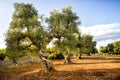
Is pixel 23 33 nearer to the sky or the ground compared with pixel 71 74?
nearer to the sky

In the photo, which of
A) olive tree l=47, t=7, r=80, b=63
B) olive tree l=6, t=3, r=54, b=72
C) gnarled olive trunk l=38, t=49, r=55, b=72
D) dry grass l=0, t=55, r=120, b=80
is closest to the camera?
dry grass l=0, t=55, r=120, b=80

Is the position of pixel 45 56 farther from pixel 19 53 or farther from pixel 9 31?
pixel 9 31

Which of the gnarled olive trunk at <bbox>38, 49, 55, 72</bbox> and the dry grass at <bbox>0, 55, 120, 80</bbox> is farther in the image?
the gnarled olive trunk at <bbox>38, 49, 55, 72</bbox>

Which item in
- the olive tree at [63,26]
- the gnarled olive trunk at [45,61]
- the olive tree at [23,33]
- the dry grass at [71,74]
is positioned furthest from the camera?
A: the olive tree at [63,26]

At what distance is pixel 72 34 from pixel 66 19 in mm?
3335

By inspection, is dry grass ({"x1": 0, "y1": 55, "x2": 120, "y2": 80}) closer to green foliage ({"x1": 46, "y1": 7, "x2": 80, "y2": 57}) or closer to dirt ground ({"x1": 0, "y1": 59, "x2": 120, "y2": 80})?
dirt ground ({"x1": 0, "y1": 59, "x2": 120, "y2": 80})

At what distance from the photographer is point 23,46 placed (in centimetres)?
3209

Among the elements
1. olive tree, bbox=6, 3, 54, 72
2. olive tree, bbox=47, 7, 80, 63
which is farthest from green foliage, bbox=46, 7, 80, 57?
olive tree, bbox=6, 3, 54, 72

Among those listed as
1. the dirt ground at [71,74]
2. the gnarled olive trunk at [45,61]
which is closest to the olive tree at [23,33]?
the gnarled olive trunk at [45,61]

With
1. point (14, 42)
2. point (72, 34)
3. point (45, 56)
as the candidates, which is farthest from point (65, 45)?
point (14, 42)

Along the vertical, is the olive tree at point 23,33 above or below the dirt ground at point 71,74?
above

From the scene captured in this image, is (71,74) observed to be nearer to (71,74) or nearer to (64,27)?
(71,74)

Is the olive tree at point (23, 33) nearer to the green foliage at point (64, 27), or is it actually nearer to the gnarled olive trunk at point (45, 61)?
the gnarled olive trunk at point (45, 61)

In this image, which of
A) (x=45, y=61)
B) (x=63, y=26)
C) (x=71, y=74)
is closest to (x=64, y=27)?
(x=63, y=26)
